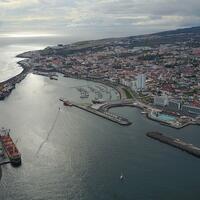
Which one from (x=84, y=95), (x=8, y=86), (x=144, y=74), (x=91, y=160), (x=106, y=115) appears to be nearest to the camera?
(x=91, y=160)

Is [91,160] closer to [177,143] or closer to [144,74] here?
[177,143]

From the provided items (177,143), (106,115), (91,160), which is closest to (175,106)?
(106,115)

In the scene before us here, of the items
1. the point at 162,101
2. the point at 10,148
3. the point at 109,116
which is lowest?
the point at 109,116

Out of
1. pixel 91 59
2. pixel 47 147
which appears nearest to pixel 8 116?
pixel 47 147

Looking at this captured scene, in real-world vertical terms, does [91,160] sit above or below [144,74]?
above

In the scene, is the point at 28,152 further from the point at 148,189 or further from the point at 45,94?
the point at 45,94

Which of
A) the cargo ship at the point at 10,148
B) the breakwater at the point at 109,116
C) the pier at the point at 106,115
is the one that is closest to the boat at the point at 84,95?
the pier at the point at 106,115

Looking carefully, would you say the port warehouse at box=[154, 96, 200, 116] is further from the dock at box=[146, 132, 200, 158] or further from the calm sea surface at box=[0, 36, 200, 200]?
the dock at box=[146, 132, 200, 158]

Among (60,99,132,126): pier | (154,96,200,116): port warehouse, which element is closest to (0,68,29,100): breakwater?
(60,99,132,126): pier
